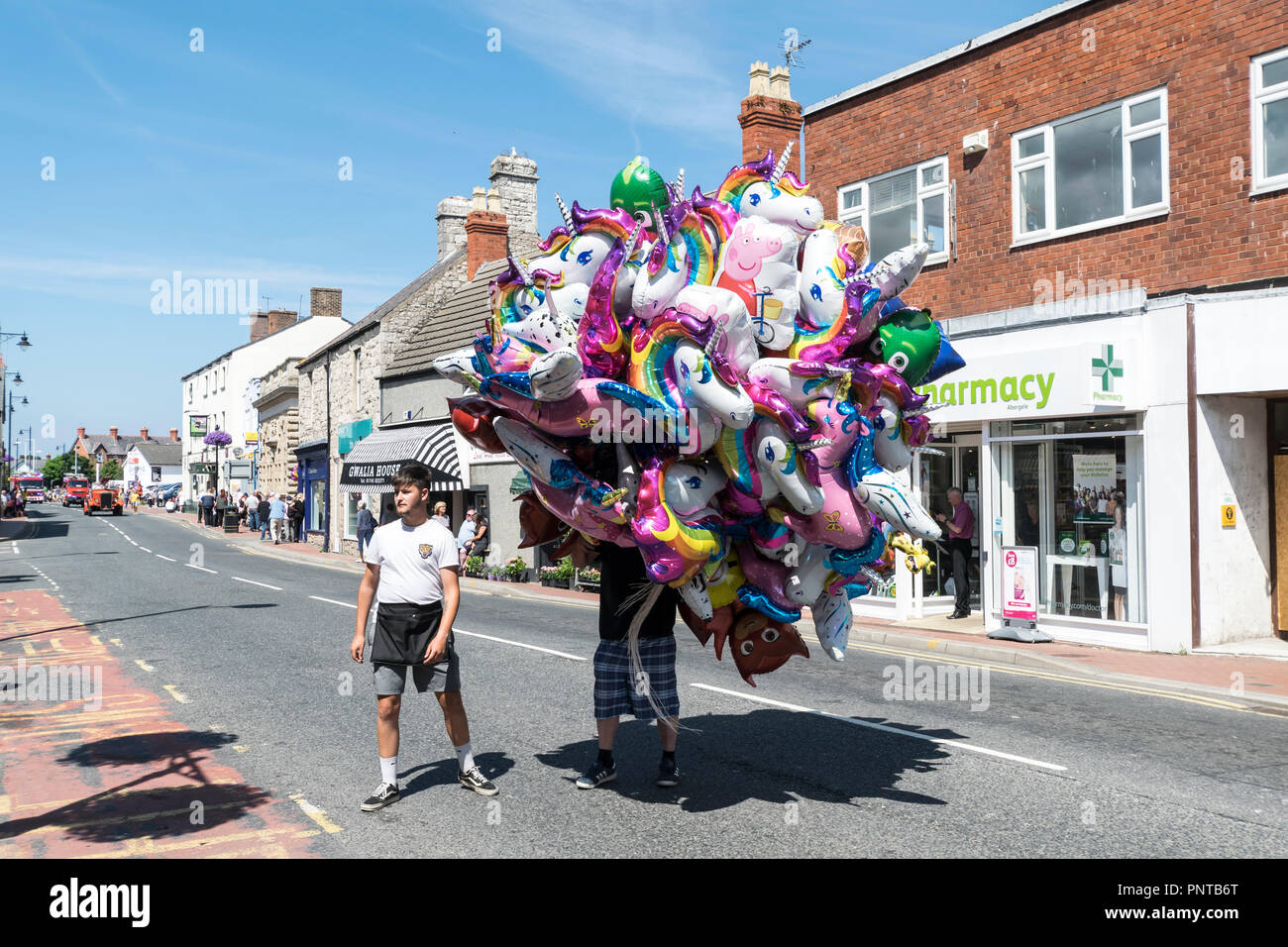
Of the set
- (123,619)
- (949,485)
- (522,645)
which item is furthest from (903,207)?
(123,619)

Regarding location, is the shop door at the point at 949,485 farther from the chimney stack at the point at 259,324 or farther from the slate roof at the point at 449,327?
the chimney stack at the point at 259,324

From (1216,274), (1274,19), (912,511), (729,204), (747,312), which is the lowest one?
(912,511)

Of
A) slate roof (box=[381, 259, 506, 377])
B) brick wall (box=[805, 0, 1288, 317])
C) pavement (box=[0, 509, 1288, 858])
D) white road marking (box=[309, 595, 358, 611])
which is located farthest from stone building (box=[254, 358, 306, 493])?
pavement (box=[0, 509, 1288, 858])

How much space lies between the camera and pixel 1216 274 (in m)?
12.6

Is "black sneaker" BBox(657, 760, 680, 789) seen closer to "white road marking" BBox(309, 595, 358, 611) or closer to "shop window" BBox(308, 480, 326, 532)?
"white road marking" BBox(309, 595, 358, 611)

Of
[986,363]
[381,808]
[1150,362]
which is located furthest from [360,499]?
[381,808]

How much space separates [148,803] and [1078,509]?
11730mm

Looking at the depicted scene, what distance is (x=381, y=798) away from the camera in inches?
227

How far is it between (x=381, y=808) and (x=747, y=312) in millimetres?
3378

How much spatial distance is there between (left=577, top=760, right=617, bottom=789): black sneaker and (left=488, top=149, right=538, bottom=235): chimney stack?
2880cm

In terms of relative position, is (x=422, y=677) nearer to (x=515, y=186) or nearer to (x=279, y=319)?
(x=515, y=186)
